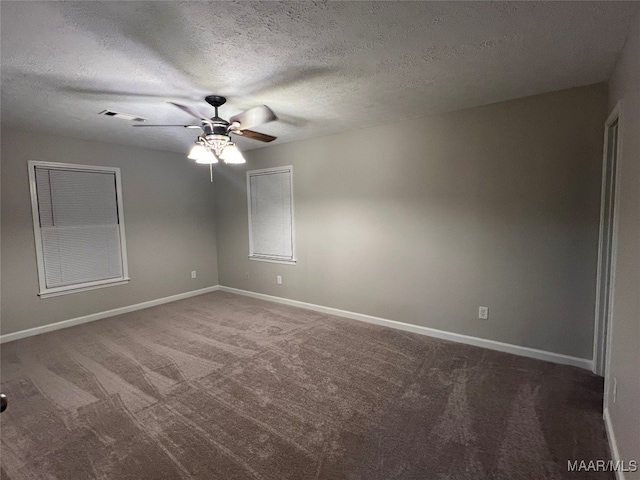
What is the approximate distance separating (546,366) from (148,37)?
3.85 metres

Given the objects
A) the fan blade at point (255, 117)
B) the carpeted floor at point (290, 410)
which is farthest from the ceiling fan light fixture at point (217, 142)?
the carpeted floor at point (290, 410)

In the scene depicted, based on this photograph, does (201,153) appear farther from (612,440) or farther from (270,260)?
(612,440)

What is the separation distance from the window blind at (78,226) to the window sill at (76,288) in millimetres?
51

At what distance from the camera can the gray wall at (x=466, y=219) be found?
274 centimetres

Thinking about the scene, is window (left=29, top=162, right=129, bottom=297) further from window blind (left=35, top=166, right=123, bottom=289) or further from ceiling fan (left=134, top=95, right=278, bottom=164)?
ceiling fan (left=134, top=95, right=278, bottom=164)

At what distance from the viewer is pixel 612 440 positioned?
187cm

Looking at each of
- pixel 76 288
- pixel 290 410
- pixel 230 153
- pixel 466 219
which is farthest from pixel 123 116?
pixel 466 219

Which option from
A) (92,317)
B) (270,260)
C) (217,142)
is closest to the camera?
(217,142)

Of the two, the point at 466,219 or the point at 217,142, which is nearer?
the point at 217,142

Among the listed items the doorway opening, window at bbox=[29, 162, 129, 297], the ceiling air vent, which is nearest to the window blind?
window at bbox=[29, 162, 129, 297]

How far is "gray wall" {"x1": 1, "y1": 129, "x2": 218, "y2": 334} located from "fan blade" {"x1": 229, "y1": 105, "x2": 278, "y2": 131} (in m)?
2.77

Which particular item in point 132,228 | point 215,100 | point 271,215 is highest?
point 215,100

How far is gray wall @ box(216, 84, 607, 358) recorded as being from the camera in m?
2.74

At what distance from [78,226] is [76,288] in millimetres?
799
